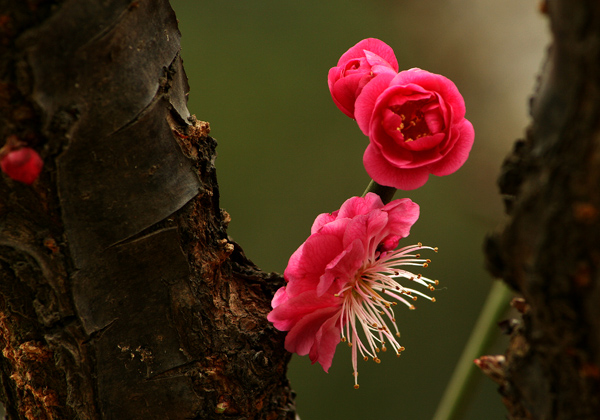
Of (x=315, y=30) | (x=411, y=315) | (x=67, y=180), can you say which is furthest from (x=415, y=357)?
(x=67, y=180)

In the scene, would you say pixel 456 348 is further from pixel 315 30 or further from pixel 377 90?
pixel 377 90

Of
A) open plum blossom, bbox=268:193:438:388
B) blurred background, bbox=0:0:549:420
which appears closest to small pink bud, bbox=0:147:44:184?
open plum blossom, bbox=268:193:438:388

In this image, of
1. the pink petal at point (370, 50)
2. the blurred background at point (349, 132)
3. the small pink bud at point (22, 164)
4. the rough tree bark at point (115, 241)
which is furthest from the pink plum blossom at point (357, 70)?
the blurred background at point (349, 132)

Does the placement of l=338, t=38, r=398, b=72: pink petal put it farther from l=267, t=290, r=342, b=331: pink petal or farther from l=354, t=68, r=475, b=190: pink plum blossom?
l=267, t=290, r=342, b=331: pink petal

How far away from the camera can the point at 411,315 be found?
204 centimetres

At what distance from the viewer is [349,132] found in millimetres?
2127

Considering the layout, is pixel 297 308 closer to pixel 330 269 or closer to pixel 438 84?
pixel 330 269

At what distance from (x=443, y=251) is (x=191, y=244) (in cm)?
178

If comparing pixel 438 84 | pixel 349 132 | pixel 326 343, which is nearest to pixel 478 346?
pixel 326 343

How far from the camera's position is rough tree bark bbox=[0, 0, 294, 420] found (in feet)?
1.21

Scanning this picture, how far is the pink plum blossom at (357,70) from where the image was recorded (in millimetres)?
486

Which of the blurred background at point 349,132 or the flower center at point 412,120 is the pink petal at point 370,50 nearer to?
the flower center at point 412,120

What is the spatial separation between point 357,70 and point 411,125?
0.07 meters

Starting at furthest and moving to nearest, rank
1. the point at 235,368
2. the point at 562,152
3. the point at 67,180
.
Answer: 1. the point at 235,368
2. the point at 67,180
3. the point at 562,152
